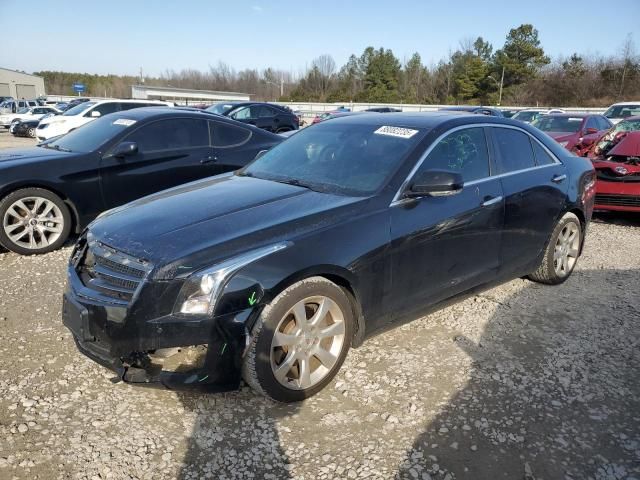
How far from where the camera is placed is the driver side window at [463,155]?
11.6 feet

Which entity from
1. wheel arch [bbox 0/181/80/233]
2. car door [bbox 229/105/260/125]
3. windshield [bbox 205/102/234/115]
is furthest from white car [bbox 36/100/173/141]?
wheel arch [bbox 0/181/80/233]

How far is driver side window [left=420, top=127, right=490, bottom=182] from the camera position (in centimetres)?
353

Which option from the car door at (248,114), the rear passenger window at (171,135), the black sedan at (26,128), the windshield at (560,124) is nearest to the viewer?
the rear passenger window at (171,135)

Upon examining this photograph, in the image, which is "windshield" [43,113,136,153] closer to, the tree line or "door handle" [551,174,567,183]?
"door handle" [551,174,567,183]

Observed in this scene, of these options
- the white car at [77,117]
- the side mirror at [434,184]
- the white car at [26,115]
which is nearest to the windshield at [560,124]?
the side mirror at [434,184]

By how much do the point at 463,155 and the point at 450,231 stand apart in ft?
2.20

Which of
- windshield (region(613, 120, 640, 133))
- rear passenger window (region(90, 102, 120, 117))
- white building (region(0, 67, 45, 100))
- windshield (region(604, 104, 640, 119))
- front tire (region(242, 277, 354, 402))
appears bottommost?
front tire (region(242, 277, 354, 402))

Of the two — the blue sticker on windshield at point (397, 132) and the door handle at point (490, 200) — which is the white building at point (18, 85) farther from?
the door handle at point (490, 200)

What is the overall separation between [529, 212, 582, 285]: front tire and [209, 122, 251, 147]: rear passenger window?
4.14 metres

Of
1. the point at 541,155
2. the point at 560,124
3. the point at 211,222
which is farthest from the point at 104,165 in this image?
the point at 560,124

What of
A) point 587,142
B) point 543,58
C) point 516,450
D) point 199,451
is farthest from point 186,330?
point 543,58

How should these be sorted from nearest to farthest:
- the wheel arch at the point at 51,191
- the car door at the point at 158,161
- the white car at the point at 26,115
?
the wheel arch at the point at 51,191
the car door at the point at 158,161
the white car at the point at 26,115

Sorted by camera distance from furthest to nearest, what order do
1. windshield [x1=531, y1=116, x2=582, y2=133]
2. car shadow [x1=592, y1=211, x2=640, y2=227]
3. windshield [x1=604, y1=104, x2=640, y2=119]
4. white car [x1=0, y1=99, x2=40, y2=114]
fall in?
white car [x1=0, y1=99, x2=40, y2=114]
windshield [x1=604, y1=104, x2=640, y2=119]
windshield [x1=531, y1=116, x2=582, y2=133]
car shadow [x1=592, y1=211, x2=640, y2=227]

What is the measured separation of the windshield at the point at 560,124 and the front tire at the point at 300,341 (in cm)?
1102
